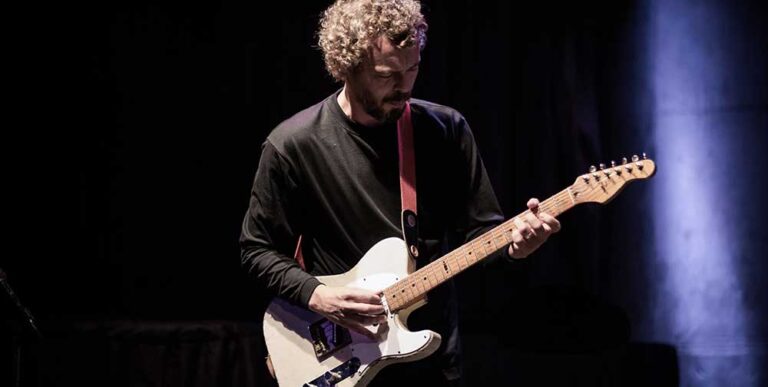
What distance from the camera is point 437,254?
2822 millimetres

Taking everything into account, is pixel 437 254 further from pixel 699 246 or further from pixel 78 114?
pixel 78 114

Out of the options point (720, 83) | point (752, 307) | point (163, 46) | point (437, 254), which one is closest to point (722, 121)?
point (720, 83)

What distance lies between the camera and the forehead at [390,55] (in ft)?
8.82

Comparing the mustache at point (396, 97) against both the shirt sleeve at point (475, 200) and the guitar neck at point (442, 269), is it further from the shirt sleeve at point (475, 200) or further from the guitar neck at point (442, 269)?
the guitar neck at point (442, 269)

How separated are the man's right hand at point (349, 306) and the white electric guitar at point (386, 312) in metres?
0.03

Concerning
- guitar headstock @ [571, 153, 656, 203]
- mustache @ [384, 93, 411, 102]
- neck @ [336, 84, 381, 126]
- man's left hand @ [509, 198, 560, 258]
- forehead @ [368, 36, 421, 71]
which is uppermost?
forehead @ [368, 36, 421, 71]

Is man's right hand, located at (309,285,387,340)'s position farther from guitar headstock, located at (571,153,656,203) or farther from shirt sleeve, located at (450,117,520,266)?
guitar headstock, located at (571,153,656,203)

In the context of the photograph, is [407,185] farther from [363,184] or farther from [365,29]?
[365,29]

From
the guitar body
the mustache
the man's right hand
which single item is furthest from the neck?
the man's right hand

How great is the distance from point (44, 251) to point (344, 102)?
2762 mm

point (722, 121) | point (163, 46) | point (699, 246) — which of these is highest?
point (163, 46)

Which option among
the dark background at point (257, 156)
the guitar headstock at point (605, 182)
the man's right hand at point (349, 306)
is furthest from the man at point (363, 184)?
the dark background at point (257, 156)

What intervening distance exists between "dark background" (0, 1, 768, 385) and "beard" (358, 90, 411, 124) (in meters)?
1.81

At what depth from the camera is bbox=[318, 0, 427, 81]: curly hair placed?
2.69m
